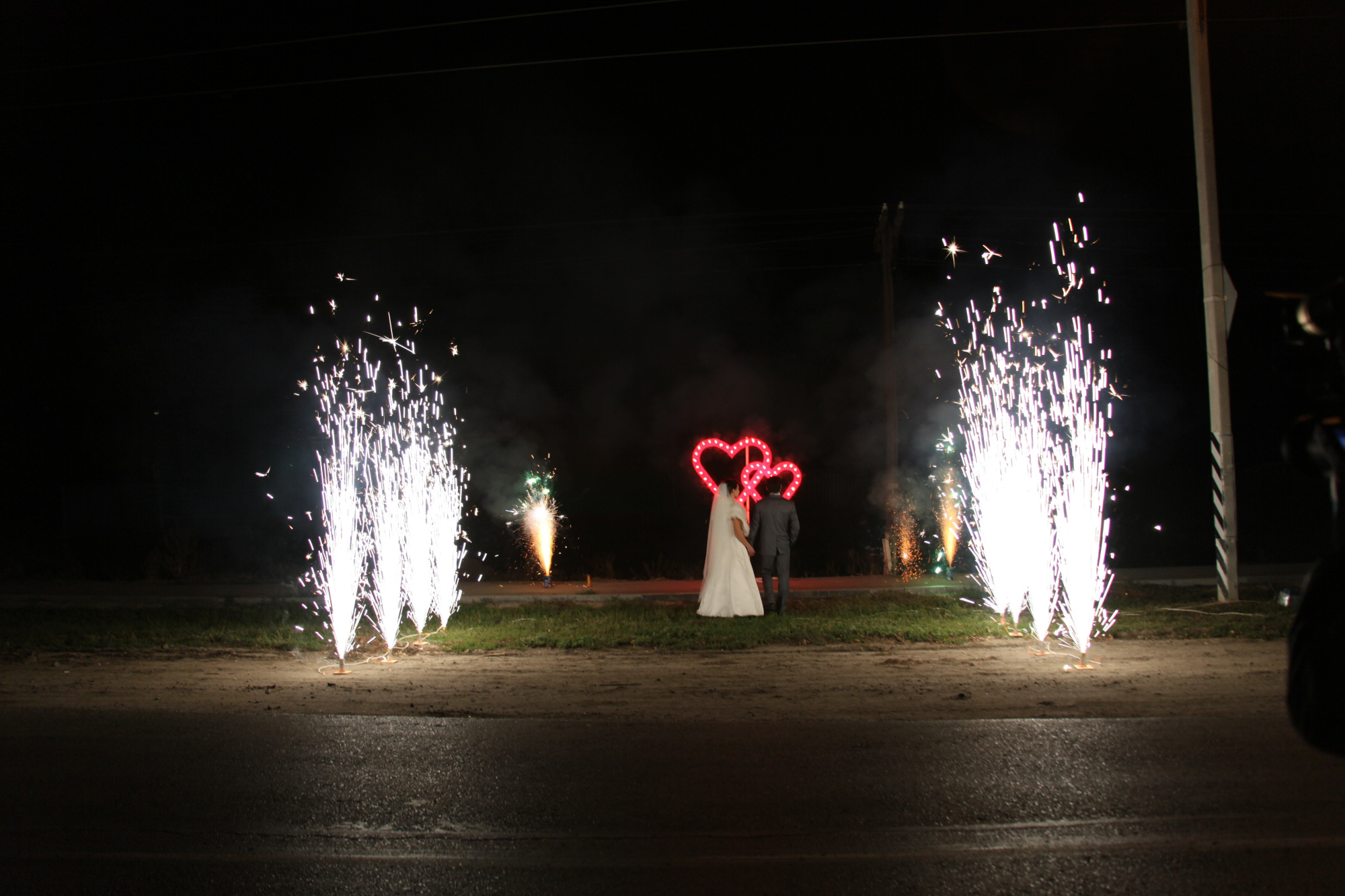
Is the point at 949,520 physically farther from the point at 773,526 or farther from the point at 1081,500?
the point at 1081,500

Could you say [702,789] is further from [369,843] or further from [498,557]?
[498,557]

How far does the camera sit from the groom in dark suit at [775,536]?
1141cm

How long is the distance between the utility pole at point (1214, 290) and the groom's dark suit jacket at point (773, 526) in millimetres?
5629

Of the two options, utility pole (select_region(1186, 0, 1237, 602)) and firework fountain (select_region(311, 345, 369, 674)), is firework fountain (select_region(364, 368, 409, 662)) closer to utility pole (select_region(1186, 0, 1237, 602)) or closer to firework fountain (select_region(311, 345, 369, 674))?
firework fountain (select_region(311, 345, 369, 674))

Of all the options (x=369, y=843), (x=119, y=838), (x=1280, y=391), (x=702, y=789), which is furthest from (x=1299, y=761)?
(x=1280, y=391)

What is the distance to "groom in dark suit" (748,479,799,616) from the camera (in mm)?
11406

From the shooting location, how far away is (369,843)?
4.05 m

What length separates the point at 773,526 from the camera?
11414 mm

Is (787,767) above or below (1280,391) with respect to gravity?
below

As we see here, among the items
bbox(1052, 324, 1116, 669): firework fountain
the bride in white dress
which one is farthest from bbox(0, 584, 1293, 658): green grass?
bbox(1052, 324, 1116, 669): firework fountain

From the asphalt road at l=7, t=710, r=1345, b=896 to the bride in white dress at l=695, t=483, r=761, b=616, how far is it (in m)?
5.24

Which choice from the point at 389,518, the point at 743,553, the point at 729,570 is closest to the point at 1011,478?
the point at 743,553

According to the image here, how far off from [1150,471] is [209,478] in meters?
28.7

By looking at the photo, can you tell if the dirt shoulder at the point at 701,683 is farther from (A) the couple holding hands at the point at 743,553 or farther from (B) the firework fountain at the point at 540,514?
(B) the firework fountain at the point at 540,514
